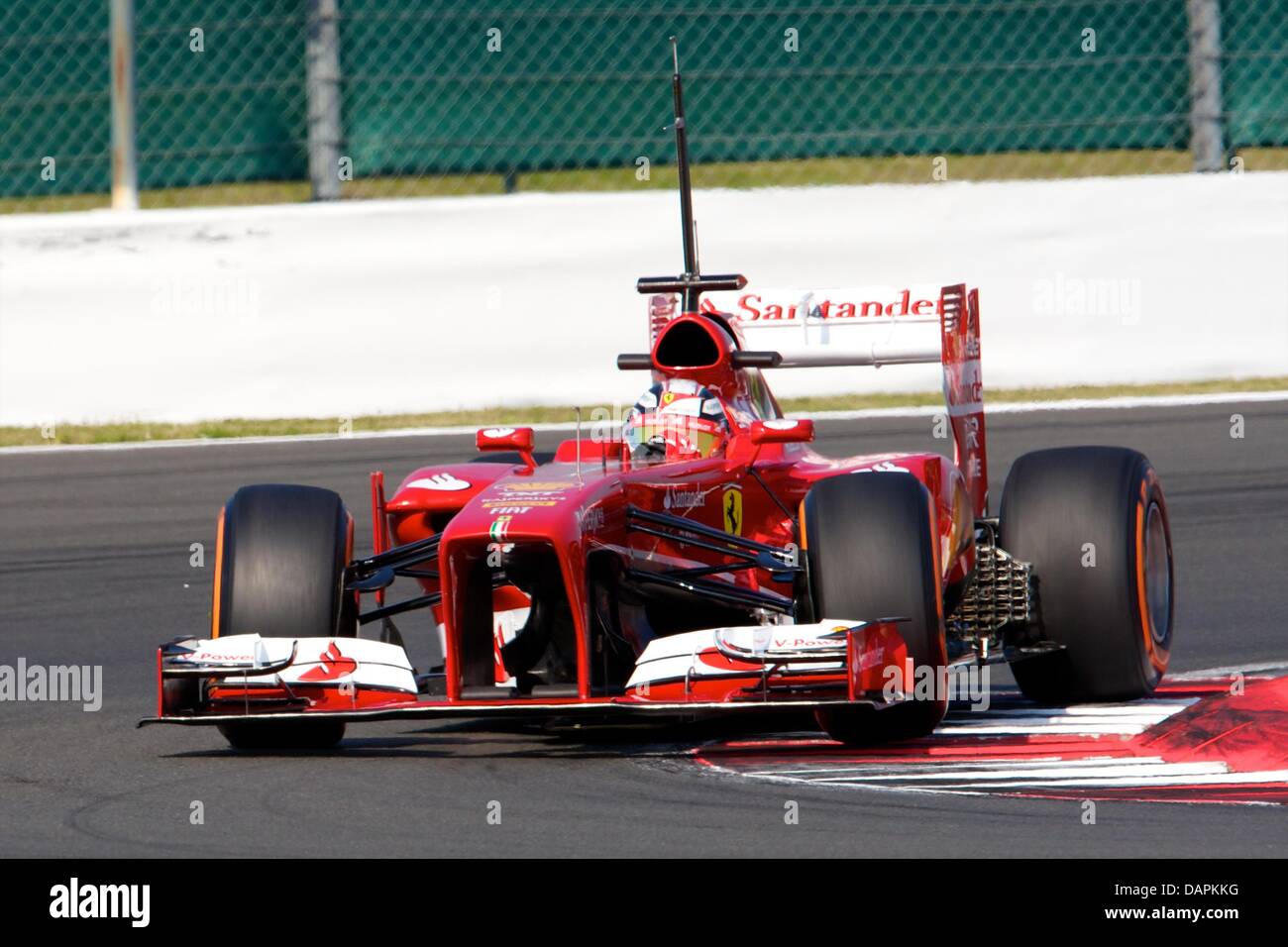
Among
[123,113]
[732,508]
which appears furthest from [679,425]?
[123,113]

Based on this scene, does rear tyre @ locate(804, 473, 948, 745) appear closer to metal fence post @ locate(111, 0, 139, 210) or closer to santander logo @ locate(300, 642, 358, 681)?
santander logo @ locate(300, 642, 358, 681)

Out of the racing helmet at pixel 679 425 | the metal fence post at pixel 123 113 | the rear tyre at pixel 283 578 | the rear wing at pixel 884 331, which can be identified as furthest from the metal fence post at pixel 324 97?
the rear tyre at pixel 283 578

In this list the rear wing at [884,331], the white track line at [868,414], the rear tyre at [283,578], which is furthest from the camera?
the white track line at [868,414]

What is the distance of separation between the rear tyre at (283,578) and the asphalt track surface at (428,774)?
166mm

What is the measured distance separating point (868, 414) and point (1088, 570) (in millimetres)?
6100

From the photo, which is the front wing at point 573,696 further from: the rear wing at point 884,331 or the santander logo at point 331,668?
the rear wing at point 884,331

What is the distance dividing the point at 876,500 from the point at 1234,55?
8.76 m

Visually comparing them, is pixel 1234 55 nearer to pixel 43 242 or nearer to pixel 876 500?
pixel 43 242

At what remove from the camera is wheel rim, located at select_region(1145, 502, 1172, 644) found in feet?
26.7

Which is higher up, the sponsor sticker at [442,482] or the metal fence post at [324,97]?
the metal fence post at [324,97]

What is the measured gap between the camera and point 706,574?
737cm

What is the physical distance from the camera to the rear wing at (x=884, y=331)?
8586mm

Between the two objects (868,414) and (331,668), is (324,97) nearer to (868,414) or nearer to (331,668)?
(868,414)
